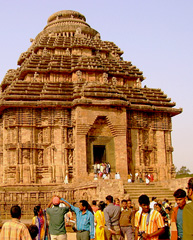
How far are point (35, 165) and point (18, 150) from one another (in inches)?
65.0

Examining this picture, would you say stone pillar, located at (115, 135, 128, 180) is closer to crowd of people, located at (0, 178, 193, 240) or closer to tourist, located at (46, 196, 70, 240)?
crowd of people, located at (0, 178, 193, 240)

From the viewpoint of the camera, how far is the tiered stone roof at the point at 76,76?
2922 centimetres

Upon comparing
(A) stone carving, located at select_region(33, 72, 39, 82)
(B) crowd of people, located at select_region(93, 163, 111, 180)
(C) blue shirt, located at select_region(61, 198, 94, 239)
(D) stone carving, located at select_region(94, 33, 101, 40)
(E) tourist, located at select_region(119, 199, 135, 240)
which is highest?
(D) stone carving, located at select_region(94, 33, 101, 40)

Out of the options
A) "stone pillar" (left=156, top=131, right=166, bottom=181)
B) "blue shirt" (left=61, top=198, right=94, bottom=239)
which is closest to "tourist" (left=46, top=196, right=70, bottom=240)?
"blue shirt" (left=61, top=198, right=94, bottom=239)

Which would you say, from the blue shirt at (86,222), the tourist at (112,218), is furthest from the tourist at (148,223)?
the tourist at (112,218)

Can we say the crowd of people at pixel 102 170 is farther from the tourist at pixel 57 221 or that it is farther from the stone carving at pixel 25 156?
the tourist at pixel 57 221

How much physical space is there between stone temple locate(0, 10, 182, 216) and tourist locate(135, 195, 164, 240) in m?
18.7

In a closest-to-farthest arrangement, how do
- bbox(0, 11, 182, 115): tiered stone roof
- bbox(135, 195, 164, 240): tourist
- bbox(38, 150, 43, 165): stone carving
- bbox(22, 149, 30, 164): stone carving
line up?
bbox(135, 195, 164, 240): tourist < bbox(22, 149, 30, 164): stone carving < bbox(38, 150, 43, 165): stone carving < bbox(0, 11, 182, 115): tiered stone roof

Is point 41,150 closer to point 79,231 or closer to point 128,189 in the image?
point 128,189

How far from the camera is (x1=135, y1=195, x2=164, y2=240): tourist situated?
7.42m

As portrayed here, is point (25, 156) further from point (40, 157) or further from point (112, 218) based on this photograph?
point (112, 218)

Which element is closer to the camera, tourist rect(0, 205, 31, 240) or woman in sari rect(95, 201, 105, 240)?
tourist rect(0, 205, 31, 240)

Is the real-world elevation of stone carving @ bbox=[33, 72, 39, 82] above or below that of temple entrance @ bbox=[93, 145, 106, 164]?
above

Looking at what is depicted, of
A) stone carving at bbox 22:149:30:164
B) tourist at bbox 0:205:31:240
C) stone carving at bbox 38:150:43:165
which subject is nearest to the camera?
tourist at bbox 0:205:31:240
